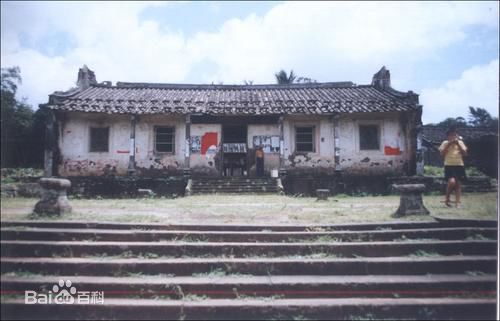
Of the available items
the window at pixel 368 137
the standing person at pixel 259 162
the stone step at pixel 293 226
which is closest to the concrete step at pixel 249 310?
the stone step at pixel 293 226

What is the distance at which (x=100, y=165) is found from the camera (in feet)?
47.5

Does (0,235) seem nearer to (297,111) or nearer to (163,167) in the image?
(163,167)

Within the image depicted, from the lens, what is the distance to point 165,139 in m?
15.1

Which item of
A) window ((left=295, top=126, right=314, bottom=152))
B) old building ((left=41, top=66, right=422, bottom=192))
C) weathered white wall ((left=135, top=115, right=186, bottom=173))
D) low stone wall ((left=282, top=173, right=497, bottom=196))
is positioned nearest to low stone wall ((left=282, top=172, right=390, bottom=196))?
low stone wall ((left=282, top=173, right=497, bottom=196))

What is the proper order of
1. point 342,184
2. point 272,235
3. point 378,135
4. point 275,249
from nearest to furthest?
point 275,249 < point 272,235 < point 342,184 < point 378,135

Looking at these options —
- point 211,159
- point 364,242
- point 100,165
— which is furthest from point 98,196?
point 364,242

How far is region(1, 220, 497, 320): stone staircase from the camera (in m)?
3.74

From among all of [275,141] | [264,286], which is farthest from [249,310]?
[275,141]

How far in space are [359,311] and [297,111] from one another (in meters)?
11.1

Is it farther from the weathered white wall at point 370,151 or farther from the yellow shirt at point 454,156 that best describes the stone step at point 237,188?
the yellow shirt at point 454,156

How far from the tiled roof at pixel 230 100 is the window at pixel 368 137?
1.23 metres

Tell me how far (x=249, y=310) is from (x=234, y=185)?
9194 mm

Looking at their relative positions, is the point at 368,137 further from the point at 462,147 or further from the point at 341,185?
the point at 462,147

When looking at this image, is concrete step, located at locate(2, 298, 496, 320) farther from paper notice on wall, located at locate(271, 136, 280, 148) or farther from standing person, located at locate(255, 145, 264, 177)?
paper notice on wall, located at locate(271, 136, 280, 148)
